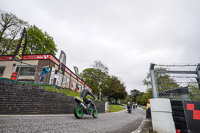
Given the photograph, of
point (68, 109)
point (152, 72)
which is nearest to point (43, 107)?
point (68, 109)

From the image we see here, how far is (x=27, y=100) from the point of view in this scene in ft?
17.1

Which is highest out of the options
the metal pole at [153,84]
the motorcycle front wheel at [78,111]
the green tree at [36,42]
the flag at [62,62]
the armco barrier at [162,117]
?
the green tree at [36,42]

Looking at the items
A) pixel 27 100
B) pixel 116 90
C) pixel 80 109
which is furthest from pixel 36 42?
pixel 116 90

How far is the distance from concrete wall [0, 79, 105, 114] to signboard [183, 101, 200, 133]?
663cm

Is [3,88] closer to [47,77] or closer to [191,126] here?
[47,77]

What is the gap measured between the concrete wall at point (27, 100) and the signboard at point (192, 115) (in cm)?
663

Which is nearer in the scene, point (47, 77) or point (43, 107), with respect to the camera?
point (43, 107)

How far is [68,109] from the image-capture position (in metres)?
7.67

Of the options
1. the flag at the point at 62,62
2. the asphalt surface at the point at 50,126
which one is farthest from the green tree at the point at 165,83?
the flag at the point at 62,62

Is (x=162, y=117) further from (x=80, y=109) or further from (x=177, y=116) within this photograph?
(x=80, y=109)

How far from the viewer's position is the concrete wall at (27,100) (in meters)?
4.48

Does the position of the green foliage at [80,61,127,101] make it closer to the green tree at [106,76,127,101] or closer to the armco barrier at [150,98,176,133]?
the green tree at [106,76,127,101]

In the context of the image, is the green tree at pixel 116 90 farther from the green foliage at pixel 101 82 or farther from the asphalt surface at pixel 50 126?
the asphalt surface at pixel 50 126

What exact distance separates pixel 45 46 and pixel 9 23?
7.59 metres
